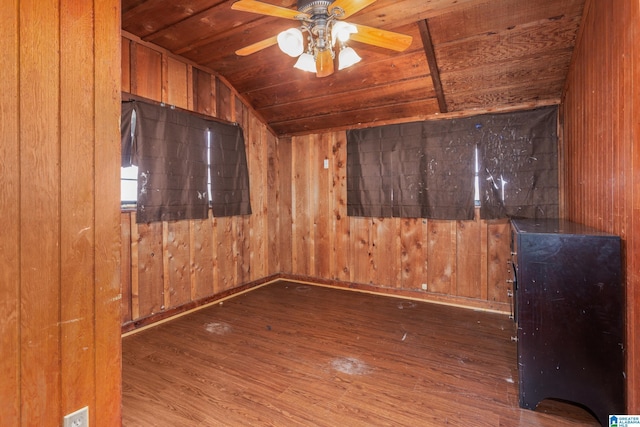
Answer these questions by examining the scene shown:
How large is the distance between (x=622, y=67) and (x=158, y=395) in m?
3.00

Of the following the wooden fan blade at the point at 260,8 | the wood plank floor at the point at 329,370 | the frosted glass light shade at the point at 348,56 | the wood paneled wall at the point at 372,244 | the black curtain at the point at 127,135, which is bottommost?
the wood plank floor at the point at 329,370

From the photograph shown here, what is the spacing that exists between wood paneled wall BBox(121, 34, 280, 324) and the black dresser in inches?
121

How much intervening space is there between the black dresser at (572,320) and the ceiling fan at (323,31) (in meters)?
1.53

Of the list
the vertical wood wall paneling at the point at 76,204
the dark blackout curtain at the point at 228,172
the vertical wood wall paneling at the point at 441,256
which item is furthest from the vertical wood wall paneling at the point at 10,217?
the vertical wood wall paneling at the point at 441,256

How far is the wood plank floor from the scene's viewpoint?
175 centimetres

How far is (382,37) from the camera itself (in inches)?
83.2

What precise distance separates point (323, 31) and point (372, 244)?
270 cm

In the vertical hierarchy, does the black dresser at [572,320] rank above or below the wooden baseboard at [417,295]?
above

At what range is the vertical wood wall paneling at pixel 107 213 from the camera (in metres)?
1.23

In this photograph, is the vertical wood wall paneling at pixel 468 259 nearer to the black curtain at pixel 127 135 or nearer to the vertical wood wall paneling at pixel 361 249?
the vertical wood wall paneling at pixel 361 249

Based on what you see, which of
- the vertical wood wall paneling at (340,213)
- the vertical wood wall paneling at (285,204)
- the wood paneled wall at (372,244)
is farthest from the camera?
the vertical wood wall paneling at (285,204)

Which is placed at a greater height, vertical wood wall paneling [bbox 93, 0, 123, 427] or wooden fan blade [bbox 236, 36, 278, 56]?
wooden fan blade [bbox 236, 36, 278, 56]

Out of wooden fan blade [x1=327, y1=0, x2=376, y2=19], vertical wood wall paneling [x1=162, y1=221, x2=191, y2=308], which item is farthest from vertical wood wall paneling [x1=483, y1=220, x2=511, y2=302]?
vertical wood wall paneling [x1=162, y1=221, x2=191, y2=308]

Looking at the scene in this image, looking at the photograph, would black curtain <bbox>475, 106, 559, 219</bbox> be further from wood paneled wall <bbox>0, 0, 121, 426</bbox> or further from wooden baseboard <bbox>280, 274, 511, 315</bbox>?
wood paneled wall <bbox>0, 0, 121, 426</bbox>
